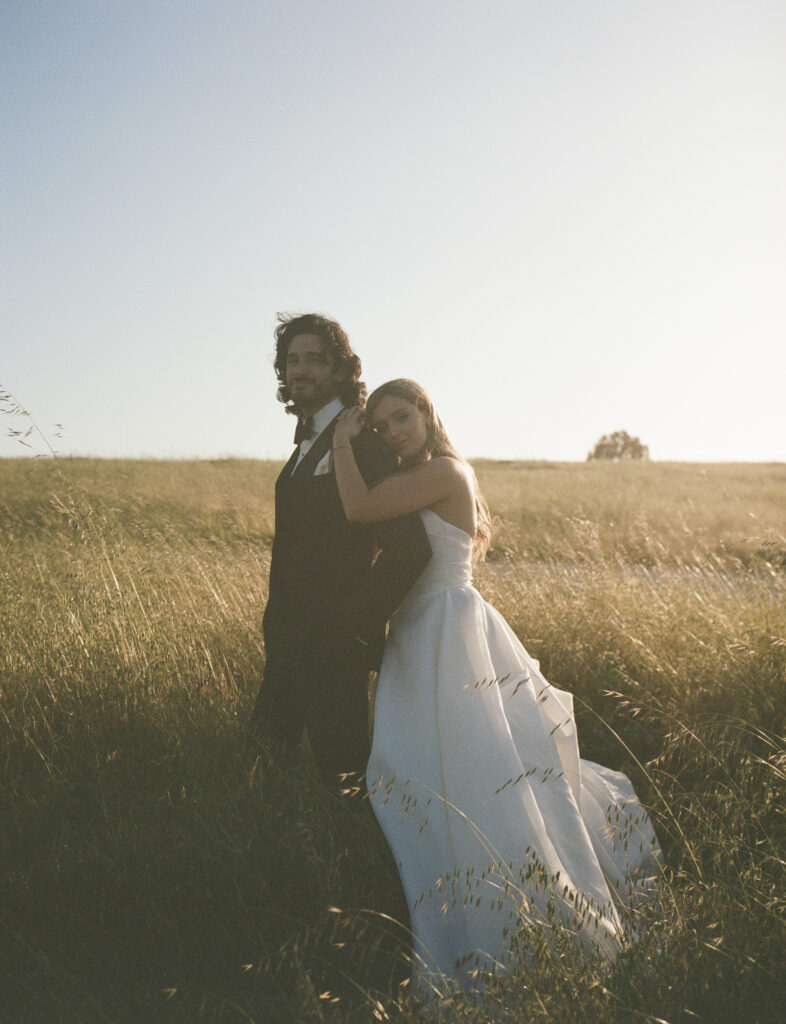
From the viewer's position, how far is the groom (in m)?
2.95

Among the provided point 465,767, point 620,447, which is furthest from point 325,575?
point 620,447

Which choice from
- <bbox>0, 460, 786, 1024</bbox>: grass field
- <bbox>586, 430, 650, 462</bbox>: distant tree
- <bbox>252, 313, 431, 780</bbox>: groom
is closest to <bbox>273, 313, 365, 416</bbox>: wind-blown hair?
<bbox>252, 313, 431, 780</bbox>: groom

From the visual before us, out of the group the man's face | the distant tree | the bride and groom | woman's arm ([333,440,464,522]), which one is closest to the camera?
the bride and groom

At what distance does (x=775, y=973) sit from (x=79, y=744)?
2995mm

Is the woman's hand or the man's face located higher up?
the man's face

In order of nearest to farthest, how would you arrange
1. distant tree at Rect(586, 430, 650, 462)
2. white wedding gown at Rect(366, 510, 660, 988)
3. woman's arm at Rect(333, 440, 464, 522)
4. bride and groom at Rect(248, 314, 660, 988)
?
1. white wedding gown at Rect(366, 510, 660, 988)
2. bride and groom at Rect(248, 314, 660, 988)
3. woman's arm at Rect(333, 440, 464, 522)
4. distant tree at Rect(586, 430, 650, 462)

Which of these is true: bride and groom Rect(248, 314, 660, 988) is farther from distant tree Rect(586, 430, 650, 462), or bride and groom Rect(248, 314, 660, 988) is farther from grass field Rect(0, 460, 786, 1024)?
distant tree Rect(586, 430, 650, 462)

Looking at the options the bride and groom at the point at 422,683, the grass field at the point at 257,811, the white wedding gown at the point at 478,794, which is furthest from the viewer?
the bride and groom at the point at 422,683

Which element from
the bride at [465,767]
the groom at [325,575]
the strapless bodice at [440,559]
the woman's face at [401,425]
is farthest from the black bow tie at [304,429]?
the strapless bodice at [440,559]

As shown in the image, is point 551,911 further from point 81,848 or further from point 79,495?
point 79,495

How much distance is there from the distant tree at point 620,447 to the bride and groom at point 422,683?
242 ft

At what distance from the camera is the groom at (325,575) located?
295 cm

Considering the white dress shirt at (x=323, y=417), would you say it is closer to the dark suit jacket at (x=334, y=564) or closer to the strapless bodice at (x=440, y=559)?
the dark suit jacket at (x=334, y=564)

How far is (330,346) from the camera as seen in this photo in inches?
126
